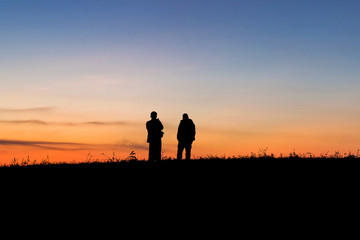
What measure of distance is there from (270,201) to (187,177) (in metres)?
3.18

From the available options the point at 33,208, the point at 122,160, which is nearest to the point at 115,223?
the point at 33,208

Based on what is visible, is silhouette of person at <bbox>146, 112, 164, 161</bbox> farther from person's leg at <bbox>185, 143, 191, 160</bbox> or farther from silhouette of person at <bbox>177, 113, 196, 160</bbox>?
person's leg at <bbox>185, 143, 191, 160</bbox>

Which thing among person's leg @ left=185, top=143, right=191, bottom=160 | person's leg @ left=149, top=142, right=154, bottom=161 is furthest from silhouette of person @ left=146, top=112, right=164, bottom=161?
person's leg @ left=185, top=143, right=191, bottom=160

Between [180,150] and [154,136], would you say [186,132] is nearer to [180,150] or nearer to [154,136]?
[180,150]

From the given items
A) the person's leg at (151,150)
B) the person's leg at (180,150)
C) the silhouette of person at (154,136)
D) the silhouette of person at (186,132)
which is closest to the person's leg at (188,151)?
the silhouette of person at (186,132)

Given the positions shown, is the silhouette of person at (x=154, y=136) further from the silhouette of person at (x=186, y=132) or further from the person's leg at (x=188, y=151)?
the person's leg at (x=188, y=151)

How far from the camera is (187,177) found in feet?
46.9

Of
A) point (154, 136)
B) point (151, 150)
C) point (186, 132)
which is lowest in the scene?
point (151, 150)

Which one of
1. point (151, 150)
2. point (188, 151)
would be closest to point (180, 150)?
point (188, 151)

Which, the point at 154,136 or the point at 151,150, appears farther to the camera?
the point at 151,150

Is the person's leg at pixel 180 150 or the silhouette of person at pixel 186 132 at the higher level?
the silhouette of person at pixel 186 132

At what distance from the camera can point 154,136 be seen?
21250 mm

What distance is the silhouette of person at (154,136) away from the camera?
2106 centimetres

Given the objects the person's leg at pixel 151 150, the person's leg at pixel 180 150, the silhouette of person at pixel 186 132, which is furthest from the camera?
the person's leg at pixel 151 150
